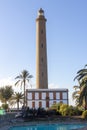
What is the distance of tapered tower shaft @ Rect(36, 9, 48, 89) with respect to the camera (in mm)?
66938

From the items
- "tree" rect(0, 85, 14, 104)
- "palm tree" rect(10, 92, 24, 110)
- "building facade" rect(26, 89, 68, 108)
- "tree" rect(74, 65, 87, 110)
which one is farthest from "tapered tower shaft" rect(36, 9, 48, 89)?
"tree" rect(74, 65, 87, 110)

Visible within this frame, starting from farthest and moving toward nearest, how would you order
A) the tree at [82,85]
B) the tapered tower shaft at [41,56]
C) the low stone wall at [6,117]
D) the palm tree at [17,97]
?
the palm tree at [17,97] < the tapered tower shaft at [41,56] < the tree at [82,85] < the low stone wall at [6,117]

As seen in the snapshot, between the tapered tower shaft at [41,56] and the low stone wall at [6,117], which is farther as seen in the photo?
the tapered tower shaft at [41,56]

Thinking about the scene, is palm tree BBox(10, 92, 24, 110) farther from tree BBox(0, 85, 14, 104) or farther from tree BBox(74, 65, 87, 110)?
tree BBox(74, 65, 87, 110)

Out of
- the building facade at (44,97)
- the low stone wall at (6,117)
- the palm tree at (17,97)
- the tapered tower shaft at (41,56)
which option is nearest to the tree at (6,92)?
the building facade at (44,97)

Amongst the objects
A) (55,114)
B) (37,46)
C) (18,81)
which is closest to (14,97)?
(18,81)

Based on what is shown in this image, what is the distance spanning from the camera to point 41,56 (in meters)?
67.7

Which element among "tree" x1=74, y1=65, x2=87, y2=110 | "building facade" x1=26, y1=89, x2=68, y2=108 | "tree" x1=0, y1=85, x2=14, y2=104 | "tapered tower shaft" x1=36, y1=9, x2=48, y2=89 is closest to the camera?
"tree" x1=74, y1=65, x2=87, y2=110

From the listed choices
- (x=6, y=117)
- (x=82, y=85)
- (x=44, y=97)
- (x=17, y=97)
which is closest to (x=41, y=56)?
(x=44, y=97)

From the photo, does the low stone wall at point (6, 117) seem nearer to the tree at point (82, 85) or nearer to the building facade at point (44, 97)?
the tree at point (82, 85)

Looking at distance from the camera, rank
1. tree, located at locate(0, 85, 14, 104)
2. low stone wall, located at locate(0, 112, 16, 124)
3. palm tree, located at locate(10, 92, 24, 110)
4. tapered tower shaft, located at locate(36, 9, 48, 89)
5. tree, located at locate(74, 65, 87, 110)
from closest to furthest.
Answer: low stone wall, located at locate(0, 112, 16, 124), tree, located at locate(74, 65, 87, 110), tree, located at locate(0, 85, 14, 104), tapered tower shaft, located at locate(36, 9, 48, 89), palm tree, located at locate(10, 92, 24, 110)

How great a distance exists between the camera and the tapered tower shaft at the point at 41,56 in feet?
220

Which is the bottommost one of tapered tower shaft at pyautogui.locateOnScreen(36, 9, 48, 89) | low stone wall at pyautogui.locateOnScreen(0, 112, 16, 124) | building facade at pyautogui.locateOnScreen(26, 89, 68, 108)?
low stone wall at pyautogui.locateOnScreen(0, 112, 16, 124)

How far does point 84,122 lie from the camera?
4094 centimetres
